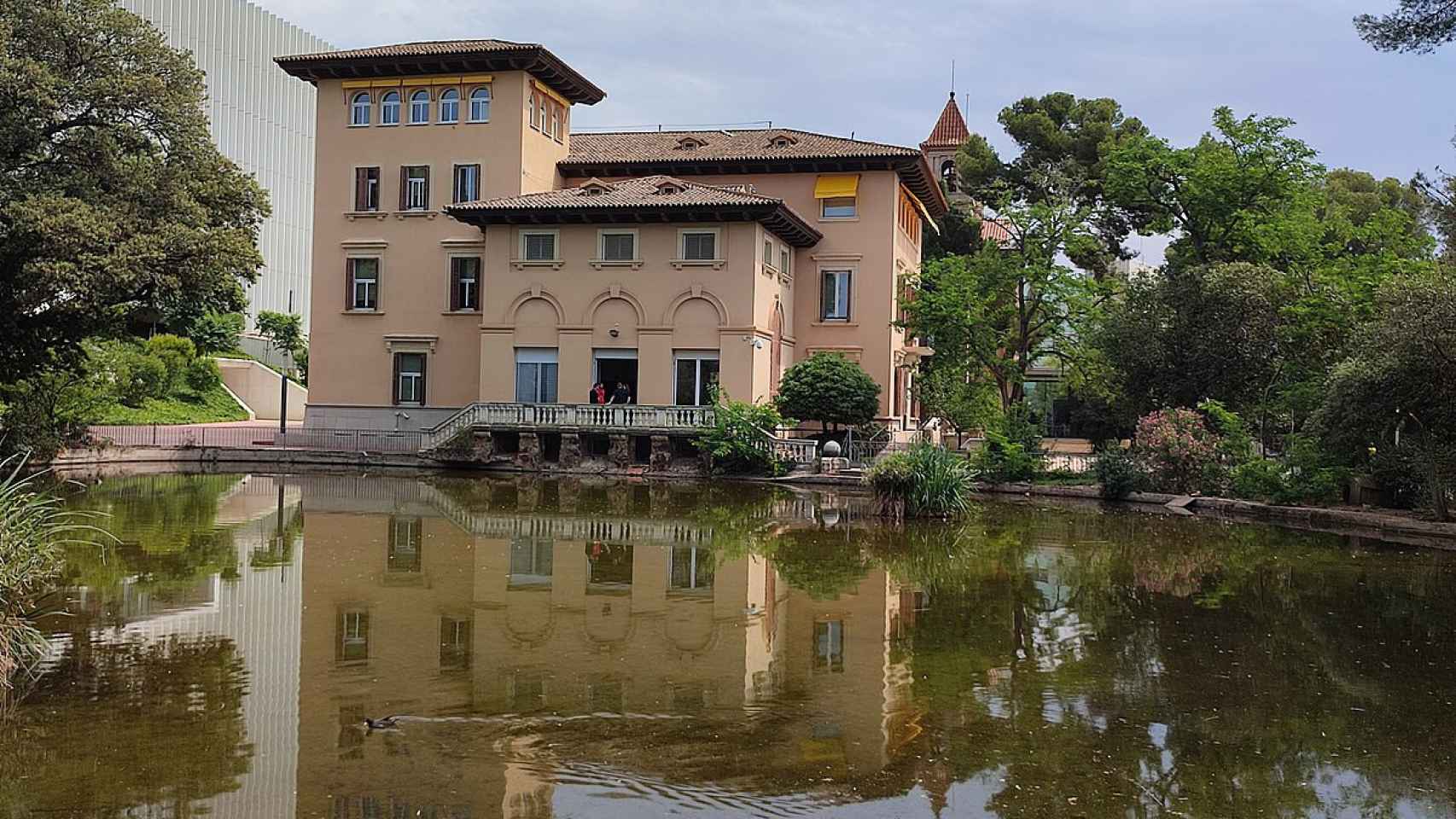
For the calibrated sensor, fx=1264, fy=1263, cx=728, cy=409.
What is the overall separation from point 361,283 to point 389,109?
5333 mm

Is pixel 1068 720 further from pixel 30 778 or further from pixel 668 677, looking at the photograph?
pixel 30 778

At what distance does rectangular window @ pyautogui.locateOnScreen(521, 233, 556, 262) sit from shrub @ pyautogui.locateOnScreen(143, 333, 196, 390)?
2002 centimetres

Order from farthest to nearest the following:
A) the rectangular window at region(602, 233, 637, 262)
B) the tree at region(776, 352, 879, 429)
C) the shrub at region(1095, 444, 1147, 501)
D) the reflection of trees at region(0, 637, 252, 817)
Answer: the rectangular window at region(602, 233, 637, 262), the tree at region(776, 352, 879, 429), the shrub at region(1095, 444, 1147, 501), the reflection of trees at region(0, 637, 252, 817)

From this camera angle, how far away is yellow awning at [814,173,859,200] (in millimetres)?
38250

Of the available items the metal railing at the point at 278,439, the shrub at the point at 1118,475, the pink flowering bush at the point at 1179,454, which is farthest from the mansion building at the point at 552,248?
the pink flowering bush at the point at 1179,454

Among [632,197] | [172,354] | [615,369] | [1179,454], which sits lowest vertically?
[1179,454]

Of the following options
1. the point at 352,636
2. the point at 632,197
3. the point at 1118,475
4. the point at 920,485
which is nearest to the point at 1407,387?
the point at 1118,475

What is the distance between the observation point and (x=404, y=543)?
17.5 meters

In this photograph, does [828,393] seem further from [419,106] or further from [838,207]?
[419,106]

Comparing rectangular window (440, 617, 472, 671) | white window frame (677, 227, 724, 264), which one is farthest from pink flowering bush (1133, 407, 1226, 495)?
rectangular window (440, 617, 472, 671)

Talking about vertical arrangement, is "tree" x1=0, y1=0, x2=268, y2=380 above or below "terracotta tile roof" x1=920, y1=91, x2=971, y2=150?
below

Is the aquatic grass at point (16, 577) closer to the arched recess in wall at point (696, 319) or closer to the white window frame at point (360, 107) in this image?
the arched recess in wall at point (696, 319)

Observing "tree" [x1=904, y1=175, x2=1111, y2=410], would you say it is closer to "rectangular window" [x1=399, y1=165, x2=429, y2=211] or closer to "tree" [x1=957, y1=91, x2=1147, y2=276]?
"tree" [x1=957, y1=91, x2=1147, y2=276]

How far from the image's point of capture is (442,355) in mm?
37938
